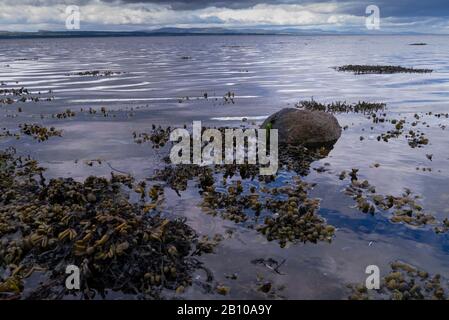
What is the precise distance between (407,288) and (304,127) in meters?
11.3

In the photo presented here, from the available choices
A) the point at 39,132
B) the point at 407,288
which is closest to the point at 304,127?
the point at 407,288

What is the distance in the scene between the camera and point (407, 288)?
26.4ft

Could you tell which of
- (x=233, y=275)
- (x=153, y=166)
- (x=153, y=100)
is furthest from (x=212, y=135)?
(x=153, y=100)

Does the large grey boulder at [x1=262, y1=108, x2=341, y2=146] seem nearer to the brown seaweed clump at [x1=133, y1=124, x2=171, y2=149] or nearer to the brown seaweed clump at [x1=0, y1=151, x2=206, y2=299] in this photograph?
the brown seaweed clump at [x1=133, y1=124, x2=171, y2=149]

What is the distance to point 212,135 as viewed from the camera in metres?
19.6

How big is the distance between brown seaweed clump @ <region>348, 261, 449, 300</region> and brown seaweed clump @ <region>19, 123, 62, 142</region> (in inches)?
649

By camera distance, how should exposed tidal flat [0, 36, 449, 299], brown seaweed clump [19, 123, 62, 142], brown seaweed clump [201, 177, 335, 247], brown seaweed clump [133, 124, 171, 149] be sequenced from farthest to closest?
brown seaweed clump [19, 123, 62, 142]
brown seaweed clump [133, 124, 171, 149]
brown seaweed clump [201, 177, 335, 247]
exposed tidal flat [0, 36, 449, 299]

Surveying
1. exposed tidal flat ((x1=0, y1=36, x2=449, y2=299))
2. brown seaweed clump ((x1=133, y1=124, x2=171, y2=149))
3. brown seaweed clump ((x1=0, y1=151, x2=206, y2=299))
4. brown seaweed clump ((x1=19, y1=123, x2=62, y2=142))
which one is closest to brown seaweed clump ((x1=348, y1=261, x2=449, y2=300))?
exposed tidal flat ((x1=0, y1=36, x2=449, y2=299))

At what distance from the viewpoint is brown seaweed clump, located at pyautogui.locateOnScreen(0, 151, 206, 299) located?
822 centimetres

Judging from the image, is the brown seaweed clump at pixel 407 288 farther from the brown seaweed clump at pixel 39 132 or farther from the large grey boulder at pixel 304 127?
the brown seaweed clump at pixel 39 132

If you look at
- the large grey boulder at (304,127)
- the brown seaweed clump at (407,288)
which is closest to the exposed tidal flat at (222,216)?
the brown seaweed clump at (407,288)

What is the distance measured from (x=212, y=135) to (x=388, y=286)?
12608 millimetres

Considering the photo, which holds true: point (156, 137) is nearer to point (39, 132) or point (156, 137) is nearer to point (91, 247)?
point (39, 132)

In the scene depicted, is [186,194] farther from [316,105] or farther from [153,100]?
[153,100]
